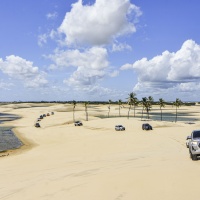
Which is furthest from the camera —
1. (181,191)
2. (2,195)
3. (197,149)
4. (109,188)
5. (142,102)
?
(142,102)

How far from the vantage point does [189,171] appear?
13766 mm

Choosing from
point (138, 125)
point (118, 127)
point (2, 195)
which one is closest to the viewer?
point (2, 195)

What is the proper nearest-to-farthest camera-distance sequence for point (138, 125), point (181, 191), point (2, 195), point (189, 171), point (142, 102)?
point (181, 191) < point (2, 195) < point (189, 171) < point (138, 125) < point (142, 102)

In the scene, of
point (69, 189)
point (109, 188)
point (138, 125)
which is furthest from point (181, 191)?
point (138, 125)

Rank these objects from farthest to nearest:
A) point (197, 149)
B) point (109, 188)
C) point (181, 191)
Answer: point (197, 149), point (109, 188), point (181, 191)

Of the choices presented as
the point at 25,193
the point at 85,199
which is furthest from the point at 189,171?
the point at 25,193

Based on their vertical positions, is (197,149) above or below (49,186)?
above

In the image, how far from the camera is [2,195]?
12648mm

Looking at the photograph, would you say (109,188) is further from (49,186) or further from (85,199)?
(49,186)

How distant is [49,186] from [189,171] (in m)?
6.57

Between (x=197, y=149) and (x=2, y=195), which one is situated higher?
(x=197, y=149)

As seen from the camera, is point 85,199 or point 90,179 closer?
point 85,199

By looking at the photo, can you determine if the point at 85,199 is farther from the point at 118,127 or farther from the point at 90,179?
the point at 118,127

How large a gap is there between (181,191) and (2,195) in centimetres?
752
